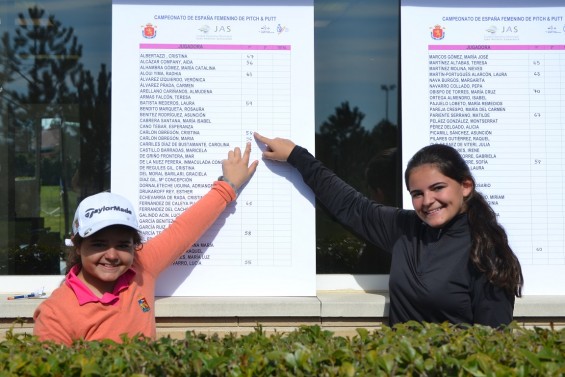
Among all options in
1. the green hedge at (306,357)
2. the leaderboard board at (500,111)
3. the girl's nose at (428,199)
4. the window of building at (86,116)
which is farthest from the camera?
the window of building at (86,116)

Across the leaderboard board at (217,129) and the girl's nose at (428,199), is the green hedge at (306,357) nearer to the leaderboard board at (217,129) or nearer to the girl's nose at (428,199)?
the girl's nose at (428,199)

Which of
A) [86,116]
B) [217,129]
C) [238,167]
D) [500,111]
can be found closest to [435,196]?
[500,111]

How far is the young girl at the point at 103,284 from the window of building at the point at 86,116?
0.76 m

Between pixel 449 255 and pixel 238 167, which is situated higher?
pixel 238 167

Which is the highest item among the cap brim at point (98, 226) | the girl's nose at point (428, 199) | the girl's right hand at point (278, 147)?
the girl's right hand at point (278, 147)

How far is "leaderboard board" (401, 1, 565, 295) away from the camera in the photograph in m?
3.54

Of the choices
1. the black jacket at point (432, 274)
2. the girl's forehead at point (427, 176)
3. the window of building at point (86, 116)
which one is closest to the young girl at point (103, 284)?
the window of building at point (86, 116)

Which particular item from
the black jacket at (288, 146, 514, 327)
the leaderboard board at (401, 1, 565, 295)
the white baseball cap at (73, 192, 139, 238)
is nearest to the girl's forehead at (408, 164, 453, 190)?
the black jacket at (288, 146, 514, 327)

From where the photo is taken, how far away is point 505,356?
6.98ft

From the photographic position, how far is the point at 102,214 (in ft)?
9.61

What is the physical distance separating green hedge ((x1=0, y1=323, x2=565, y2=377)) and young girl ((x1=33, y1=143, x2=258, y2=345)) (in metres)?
0.53

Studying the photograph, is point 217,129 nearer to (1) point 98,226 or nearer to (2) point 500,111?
(1) point 98,226

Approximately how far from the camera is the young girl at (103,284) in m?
2.84

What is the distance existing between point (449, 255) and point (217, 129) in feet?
4.39
